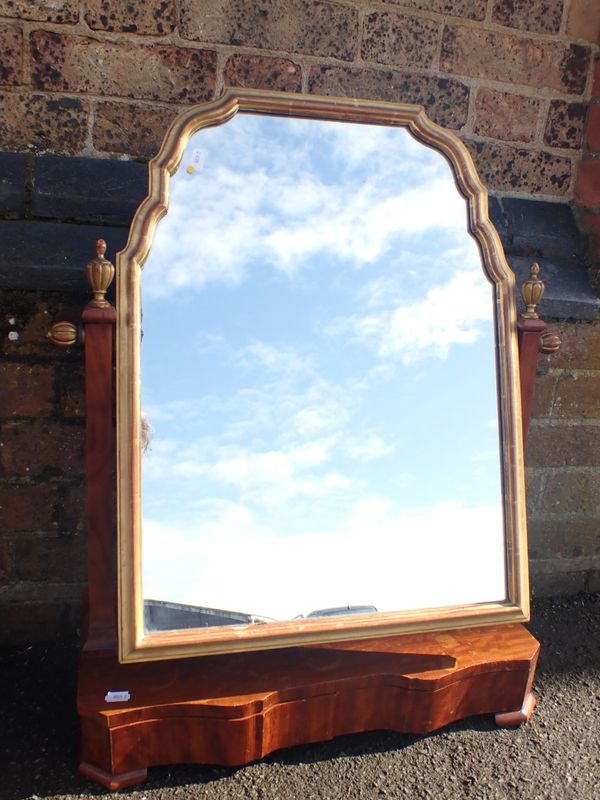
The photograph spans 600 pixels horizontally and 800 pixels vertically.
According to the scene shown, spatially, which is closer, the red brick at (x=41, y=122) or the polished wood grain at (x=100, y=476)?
the polished wood grain at (x=100, y=476)

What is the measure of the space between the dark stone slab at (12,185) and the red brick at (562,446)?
1.99 metres

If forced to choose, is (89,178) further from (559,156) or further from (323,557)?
(559,156)

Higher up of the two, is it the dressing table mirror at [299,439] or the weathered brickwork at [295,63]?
the weathered brickwork at [295,63]

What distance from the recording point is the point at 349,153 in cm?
192

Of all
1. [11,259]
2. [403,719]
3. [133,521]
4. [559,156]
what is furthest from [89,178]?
[403,719]

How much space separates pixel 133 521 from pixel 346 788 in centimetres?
92

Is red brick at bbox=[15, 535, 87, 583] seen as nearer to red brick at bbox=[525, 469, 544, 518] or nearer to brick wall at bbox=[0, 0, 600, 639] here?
brick wall at bbox=[0, 0, 600, 639]

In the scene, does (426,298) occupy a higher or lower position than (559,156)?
lower

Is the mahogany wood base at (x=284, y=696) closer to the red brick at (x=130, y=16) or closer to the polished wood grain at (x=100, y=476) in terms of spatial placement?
the polished wood grain at (x=100, y=476)

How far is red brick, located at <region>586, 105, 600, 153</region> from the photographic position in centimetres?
246

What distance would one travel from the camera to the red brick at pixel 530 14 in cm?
231

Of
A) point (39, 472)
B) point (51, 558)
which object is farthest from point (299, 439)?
point (51, 558)

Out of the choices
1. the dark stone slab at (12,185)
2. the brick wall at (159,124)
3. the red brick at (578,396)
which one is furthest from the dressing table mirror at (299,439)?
the red brick at (578,396)

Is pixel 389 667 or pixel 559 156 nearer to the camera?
pixel 389 667
